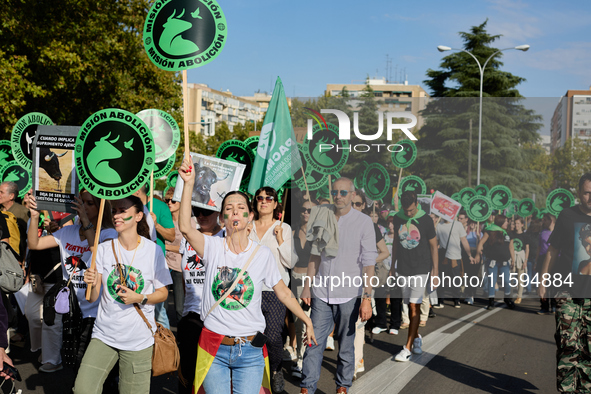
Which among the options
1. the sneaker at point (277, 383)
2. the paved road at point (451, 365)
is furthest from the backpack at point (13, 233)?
the sneaker at point (277, 383)

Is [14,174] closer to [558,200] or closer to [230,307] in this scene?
[230,307]

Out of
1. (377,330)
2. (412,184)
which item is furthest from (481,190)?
(377,330)

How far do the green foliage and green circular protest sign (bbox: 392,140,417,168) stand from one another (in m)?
1.93

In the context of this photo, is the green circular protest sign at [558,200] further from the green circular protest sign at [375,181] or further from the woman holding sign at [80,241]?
the woman holding sign at [80,241]

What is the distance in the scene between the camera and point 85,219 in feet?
15.4

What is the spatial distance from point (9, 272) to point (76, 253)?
2.36 ft

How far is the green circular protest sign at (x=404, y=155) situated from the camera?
846 centimetres

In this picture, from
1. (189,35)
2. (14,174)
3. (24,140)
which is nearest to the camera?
(189,35)

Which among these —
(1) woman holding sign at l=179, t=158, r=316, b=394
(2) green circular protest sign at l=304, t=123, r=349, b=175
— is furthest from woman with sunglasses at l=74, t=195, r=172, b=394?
(2) green circular protest sign at l=304, t=123, r=349, b=175

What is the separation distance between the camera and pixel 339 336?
17.5 feet

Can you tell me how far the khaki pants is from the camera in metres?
3.79

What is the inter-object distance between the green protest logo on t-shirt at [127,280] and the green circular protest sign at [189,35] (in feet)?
4.88

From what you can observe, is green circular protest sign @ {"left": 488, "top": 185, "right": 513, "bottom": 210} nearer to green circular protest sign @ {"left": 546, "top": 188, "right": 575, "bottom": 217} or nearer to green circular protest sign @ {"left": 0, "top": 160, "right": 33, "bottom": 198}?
green circular protest sign @ {"left": 546, "top": 188, "right": 575, "bottom": 217}

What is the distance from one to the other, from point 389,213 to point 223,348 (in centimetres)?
696
